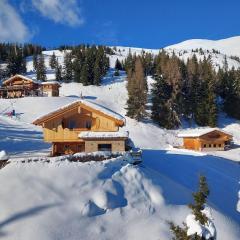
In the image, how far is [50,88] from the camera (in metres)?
94.3

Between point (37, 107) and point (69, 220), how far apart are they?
57.7 meters

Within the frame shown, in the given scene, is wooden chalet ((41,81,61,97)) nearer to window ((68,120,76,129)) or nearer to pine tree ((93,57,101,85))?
pine tree ((93,57,101,85))

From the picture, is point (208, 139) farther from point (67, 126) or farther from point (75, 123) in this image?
point (67, 126)

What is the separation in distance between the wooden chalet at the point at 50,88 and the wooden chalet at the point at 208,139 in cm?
3616

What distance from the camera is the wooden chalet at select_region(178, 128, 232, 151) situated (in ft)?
223

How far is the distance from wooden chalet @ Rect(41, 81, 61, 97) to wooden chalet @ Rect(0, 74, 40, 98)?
1.84m

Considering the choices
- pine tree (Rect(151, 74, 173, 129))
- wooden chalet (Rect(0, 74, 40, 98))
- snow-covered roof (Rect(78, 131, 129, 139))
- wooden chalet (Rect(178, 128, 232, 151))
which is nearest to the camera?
snow-covered roof (Rect(78, 131, 129, 139))

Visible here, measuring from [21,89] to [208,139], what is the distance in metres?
46.1

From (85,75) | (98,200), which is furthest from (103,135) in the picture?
(85,75)

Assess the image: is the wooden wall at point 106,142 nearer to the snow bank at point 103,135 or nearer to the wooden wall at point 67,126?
the snow bank at point 103,135

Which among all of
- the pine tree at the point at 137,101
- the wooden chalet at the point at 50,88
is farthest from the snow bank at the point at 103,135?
the wooden chalet at the point at 50,88

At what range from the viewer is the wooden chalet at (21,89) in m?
94.6

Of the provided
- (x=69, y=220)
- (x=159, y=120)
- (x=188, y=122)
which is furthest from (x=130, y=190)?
(x=188, y=122)

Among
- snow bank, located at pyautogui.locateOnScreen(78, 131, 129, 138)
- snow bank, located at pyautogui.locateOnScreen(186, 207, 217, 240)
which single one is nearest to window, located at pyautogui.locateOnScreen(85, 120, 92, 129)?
snow bank, located at pyautogui.locateOnScreen(78, 131, 129, 138)
